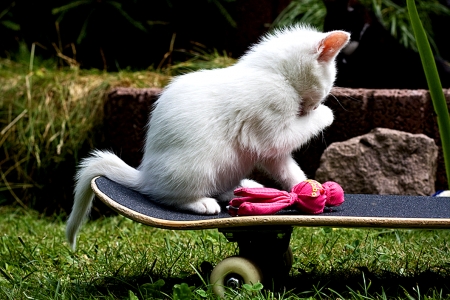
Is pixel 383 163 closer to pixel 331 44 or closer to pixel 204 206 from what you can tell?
pixel 331 44

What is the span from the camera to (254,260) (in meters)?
1.88

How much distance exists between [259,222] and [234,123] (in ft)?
1.12

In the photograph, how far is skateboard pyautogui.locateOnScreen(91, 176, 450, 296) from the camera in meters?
1.74

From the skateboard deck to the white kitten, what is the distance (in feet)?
0.27

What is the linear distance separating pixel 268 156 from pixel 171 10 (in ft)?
10.9

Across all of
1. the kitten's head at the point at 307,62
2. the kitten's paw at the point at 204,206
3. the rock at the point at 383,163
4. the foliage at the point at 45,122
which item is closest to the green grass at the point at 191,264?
the kitten's paw at the point at 204,206

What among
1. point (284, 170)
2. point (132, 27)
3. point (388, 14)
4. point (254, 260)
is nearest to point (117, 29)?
point (132, 27)

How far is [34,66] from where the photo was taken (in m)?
4.56

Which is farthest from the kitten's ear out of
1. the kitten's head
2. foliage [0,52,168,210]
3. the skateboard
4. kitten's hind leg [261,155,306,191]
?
foliage [0,52,168,210]

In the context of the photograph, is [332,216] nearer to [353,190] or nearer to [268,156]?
[268,156]

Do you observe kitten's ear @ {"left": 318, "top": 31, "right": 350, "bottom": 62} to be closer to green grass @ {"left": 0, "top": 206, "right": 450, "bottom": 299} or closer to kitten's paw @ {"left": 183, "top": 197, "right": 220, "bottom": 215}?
kitten's paw @ {"left": 183, "top": 197, "right": 220, "bottom": 215}

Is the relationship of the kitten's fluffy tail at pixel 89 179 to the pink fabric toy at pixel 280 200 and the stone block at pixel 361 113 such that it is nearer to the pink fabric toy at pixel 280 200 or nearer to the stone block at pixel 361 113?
the pink fabric toy at pixel 280 200

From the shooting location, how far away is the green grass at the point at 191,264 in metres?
1.92

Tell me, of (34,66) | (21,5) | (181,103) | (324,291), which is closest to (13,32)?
(21,5)
